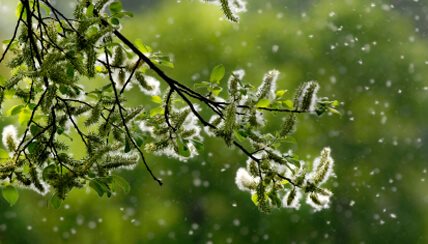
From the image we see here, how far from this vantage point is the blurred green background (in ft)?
26.2

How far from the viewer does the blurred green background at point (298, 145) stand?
7.98 meters

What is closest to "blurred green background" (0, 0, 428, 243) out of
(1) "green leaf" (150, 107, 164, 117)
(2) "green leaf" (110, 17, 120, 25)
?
(1) "green leaf" (150, 107, 164, 117)

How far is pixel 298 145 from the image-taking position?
8.68 metres

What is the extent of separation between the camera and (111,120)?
5.03 feet

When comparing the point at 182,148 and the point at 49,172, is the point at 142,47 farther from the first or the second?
the point at 49,172

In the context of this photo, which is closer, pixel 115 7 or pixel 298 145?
pixel 115 7

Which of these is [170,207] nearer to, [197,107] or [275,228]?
[275,228]

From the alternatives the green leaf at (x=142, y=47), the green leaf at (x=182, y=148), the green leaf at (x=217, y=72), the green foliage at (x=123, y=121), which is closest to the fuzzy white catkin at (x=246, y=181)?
the green foliage at (x=123, y=121)

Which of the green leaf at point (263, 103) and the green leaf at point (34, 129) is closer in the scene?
the green leaf at point (263, 103)

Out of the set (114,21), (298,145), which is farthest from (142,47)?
(298,145)

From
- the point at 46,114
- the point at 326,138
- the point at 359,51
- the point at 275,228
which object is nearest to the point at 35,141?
the point at 46,114

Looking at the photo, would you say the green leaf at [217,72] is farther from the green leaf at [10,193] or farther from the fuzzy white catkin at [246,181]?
the green leaf at [10,193]

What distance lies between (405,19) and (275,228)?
451 centimetres

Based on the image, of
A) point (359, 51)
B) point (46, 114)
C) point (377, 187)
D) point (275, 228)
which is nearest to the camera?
point (46, 114)
